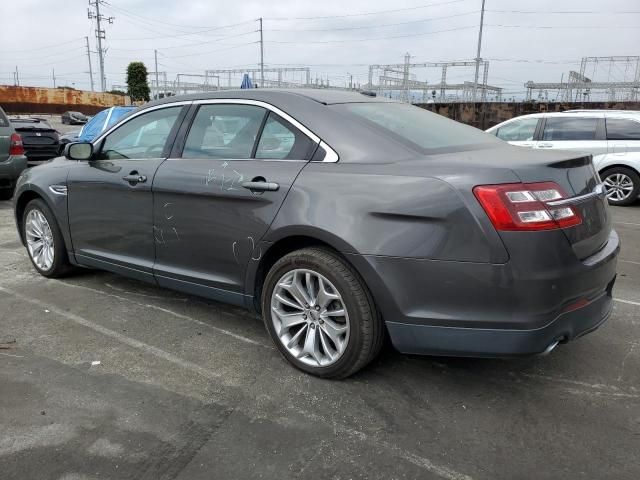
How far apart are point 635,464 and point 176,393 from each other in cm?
221

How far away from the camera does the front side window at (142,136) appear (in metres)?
3.86

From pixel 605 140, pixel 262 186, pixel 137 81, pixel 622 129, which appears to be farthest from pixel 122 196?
pixel 137 81

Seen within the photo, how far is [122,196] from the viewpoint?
13.0 ft

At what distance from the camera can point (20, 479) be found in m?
2.27

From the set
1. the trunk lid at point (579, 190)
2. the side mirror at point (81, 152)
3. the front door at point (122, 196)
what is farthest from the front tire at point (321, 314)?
the side mirror at point (81, 152)

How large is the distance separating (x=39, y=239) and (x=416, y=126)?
361cm

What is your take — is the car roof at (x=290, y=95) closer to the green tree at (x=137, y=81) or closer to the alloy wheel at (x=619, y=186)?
the alloy wheel at (x=619, y=186)

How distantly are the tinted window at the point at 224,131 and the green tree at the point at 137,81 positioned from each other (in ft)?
180

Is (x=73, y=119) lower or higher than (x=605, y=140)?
lower

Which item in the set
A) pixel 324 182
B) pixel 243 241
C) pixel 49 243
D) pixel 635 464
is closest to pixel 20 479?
pixel 243 241

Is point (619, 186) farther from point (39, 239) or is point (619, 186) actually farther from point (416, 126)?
point (39, 239)

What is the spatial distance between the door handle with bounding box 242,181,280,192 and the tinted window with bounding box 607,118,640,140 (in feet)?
28.2

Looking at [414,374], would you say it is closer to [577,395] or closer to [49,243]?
[577,395]

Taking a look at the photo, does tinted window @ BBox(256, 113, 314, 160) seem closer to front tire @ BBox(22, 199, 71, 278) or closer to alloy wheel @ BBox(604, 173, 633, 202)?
front tire @ BBox(22, 199, 71, 278)
